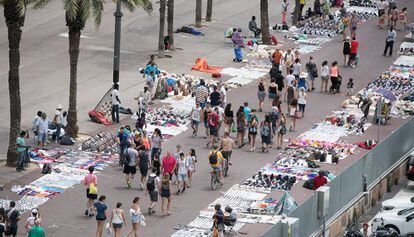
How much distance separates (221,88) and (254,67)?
1075 cm

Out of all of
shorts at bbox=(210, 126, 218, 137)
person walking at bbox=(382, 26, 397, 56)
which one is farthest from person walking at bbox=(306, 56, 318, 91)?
shorts at bbox=(210, 126, 218, 137)

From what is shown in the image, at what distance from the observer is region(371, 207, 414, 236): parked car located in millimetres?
44156

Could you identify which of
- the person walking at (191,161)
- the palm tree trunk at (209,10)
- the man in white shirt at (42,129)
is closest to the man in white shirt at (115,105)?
the man in white shirt at (42,129)

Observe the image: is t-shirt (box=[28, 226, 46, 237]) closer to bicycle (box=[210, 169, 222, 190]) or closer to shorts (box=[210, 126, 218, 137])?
bicycle (box=[210, 169, 222, 190])

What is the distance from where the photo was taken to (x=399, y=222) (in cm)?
4422

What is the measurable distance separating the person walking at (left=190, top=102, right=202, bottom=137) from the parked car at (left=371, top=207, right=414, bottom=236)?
10.2 m

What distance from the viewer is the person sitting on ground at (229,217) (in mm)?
41156

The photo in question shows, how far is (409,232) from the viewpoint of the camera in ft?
145

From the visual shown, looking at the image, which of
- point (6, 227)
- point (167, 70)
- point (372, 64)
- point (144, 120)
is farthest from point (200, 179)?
point (372, 64)

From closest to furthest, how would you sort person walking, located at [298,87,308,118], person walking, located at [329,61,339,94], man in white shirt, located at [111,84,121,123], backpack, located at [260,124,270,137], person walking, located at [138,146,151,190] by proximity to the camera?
person walking, located at [138,146,151,190]
backpack, located at [260,124,270,137]
man in white shirt, located at [111,84,121,123]
person walking, located at [298,87,308,118]
person walking, located at [329,61,339,94]

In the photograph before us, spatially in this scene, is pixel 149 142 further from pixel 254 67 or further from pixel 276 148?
pixel 254 67

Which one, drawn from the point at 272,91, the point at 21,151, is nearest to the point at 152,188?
the point at 21,151

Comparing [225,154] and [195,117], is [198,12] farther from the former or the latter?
[225,154]

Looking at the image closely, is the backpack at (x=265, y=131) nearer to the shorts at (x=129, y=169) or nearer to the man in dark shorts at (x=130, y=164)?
the man in dark shorts at (x=130, y=164)
